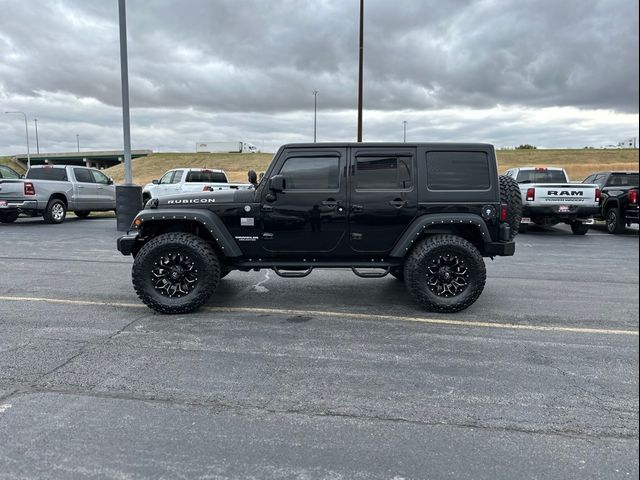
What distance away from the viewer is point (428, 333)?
15.9ft

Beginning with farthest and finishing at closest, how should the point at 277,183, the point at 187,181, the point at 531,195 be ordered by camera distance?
the point at 187,181 → the point at 531,195 → the point at 277,183

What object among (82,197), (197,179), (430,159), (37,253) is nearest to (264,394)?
(430,159)

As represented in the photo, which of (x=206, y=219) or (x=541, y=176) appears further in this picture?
(x=541, y=176)

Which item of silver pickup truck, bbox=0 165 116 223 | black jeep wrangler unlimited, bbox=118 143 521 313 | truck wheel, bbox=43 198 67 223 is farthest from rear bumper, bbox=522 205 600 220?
truck wheel, bbox=43 198 67 223

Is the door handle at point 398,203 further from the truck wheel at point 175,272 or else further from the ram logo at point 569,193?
the ram logo at point 569,193

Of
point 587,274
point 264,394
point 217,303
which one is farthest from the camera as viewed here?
point 587,274

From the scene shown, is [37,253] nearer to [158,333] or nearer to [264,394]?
[158,333]

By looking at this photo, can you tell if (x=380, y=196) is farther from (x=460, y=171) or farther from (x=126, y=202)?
(x=126, y=202)

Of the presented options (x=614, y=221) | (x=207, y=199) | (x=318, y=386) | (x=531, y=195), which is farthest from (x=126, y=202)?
(x=614, y=221)

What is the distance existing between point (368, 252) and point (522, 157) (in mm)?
59811

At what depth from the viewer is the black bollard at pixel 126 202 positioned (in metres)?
12.8

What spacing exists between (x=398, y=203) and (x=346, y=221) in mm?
637

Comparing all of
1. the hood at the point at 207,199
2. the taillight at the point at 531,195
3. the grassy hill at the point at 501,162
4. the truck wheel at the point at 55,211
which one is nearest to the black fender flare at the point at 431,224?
the hood at the point at 207,199

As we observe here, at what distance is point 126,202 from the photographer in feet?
42.4
